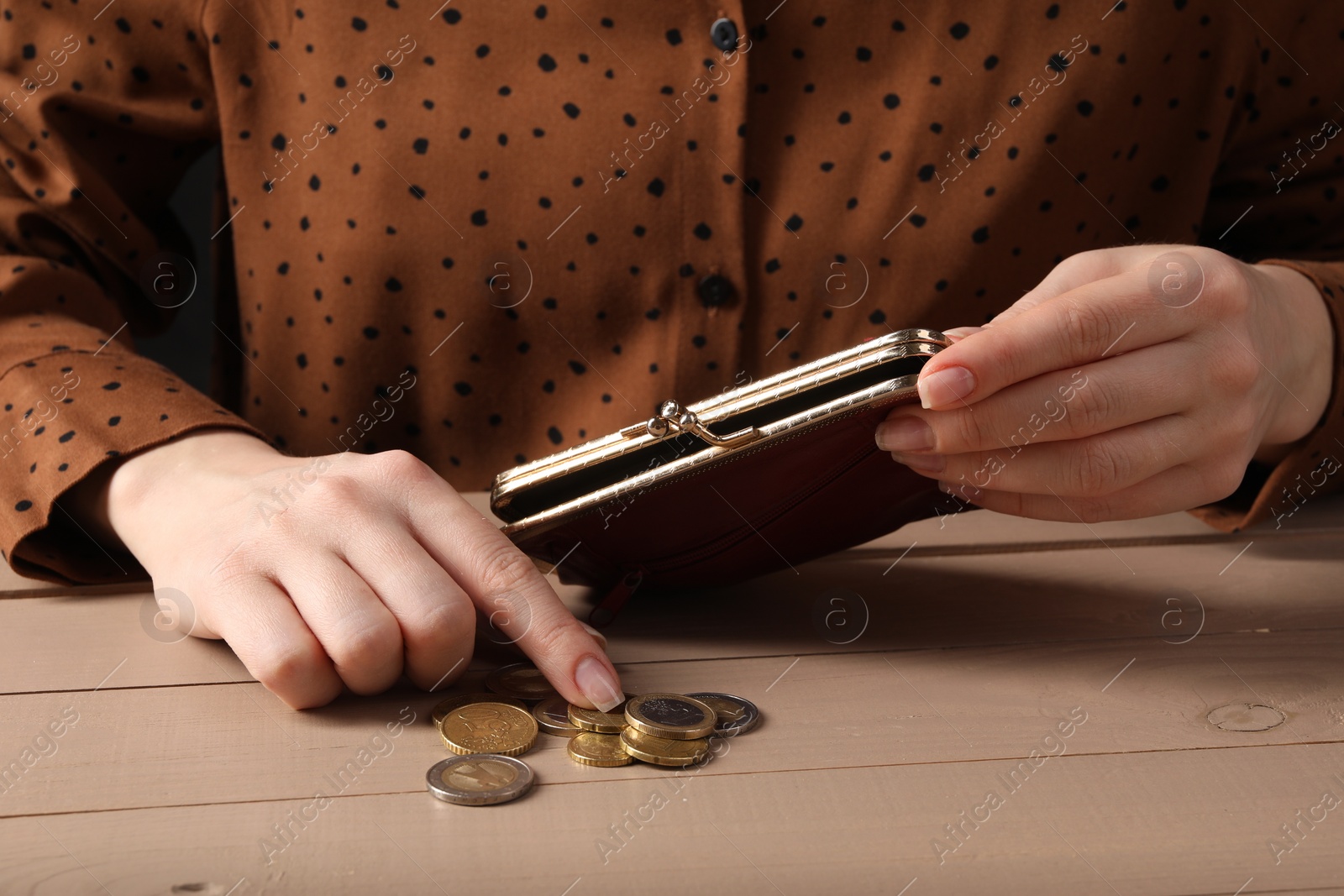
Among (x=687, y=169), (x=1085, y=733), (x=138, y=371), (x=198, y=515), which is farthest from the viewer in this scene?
(x=687, y=169)

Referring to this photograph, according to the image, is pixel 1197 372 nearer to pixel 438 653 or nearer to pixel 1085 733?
pixel 1085 733

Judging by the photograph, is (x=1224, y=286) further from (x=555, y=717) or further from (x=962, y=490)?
(x=555, y=717)

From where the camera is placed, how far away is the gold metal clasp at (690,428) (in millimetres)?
699

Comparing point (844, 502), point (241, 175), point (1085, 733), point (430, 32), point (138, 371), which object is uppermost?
point (430, 32)

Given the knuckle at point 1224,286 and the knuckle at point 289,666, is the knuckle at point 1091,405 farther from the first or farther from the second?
the knuckle at point 289,666

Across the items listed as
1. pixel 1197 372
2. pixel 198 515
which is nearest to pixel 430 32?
pixel 198 515

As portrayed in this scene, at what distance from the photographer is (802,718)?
673 millimetres

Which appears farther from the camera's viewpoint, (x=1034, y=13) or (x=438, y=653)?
(x=1034, y=13)

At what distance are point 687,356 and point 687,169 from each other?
0.19m

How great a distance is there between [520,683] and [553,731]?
0.22 ft

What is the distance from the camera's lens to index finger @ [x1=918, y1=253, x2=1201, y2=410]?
0.66 metres

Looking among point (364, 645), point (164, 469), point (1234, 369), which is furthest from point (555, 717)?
point (1234, 369)

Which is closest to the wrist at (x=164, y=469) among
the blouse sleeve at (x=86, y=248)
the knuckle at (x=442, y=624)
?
the blouse sleeve at (x=86, y=248)

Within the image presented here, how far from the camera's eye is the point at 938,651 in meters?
0.78
